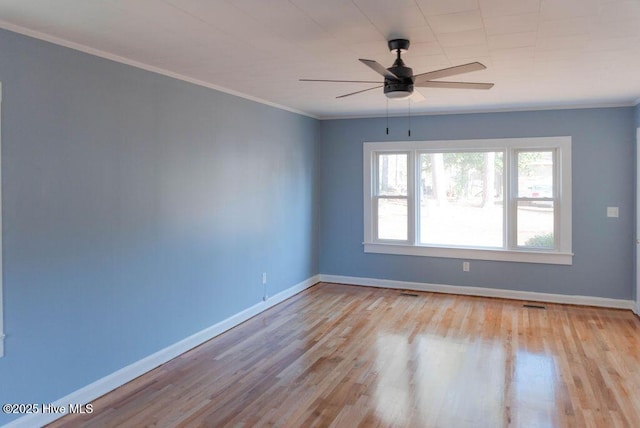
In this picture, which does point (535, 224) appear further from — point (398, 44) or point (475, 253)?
point (398, 44)

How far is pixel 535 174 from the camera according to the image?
19.0 feet

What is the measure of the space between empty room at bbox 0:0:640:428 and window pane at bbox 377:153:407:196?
0.04 m

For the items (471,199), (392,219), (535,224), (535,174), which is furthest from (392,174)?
(535,224)

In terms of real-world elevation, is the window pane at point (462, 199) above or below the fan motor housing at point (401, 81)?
below

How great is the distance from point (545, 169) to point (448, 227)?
54.2 inches

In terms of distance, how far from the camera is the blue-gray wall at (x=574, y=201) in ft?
17.8

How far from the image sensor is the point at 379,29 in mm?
2707

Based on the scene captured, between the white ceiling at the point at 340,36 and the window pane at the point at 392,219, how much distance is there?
95.6 inches

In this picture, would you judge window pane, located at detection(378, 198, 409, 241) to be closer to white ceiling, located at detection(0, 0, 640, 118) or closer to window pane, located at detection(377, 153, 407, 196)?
window pane, located at detection(377, 153, 407, 196)

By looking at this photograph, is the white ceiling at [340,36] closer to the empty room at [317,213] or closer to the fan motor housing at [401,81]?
the empty room at [317,213]

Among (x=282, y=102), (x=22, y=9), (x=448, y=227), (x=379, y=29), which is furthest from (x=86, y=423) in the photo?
(x=448, y=227)

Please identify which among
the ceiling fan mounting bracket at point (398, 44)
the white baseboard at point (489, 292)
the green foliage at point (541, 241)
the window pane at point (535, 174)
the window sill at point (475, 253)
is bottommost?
the white baseboard at point (489, 292)

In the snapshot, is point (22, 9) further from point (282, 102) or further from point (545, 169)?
point (545, 169)

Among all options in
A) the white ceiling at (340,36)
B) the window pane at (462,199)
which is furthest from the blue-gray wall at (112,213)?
the window pane at (462,199)
